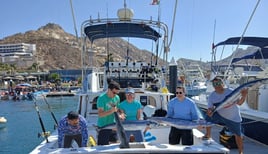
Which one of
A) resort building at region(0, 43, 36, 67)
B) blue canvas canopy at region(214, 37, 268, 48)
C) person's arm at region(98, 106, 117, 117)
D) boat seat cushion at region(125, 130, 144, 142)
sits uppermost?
resort building at region(0, 43, 36, 67)

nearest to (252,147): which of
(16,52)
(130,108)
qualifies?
(130,108)

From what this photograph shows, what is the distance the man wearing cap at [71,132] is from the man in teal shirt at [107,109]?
0.26m

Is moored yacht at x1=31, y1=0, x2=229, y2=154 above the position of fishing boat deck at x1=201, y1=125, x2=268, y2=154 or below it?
above

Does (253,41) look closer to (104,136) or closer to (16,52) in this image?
(104,136)

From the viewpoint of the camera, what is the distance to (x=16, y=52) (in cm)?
18038

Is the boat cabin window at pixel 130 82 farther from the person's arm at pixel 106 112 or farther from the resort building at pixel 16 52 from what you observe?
the resort building at pixel 16 52

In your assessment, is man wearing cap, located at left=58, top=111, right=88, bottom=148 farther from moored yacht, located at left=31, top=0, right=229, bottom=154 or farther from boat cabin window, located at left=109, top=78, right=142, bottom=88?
boat cabin window, located at left=109, top=78, right=142, bottom=88

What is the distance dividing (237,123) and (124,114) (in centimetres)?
198

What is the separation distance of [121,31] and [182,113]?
492 centimetres

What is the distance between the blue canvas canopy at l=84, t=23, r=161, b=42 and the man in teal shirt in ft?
13.5

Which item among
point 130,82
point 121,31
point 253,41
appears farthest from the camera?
point 253,41

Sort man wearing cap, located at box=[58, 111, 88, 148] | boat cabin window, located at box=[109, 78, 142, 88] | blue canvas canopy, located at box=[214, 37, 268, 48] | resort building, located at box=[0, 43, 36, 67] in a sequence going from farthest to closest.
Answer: resort building, located at box=[0, 43, 36, 67] < blue canvas canopy, located at box=[214, 37, 268, 48] < boat cabin window, located at box=[109, 78, 142, 88] < man wearing cap, located at box=[58, 111, 88, 148]

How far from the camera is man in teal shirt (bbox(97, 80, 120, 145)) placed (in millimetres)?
4387

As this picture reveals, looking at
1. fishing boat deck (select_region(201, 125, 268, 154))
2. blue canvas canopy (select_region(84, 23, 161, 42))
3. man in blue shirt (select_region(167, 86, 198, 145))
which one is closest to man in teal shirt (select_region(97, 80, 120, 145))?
man in blue shirt (select_region(167, 86, 198, 145))
